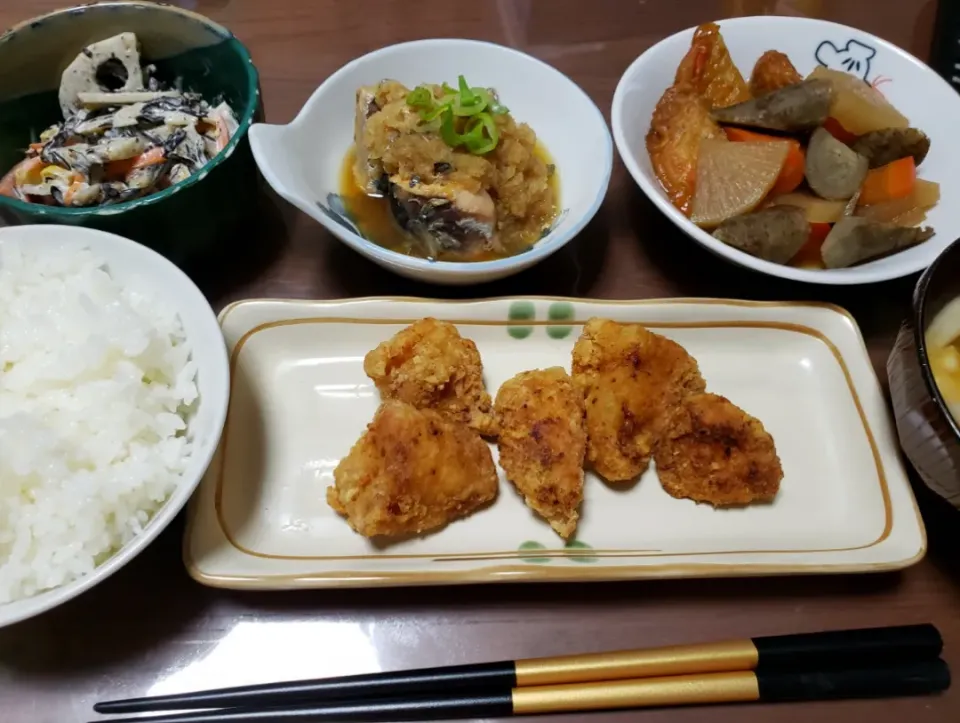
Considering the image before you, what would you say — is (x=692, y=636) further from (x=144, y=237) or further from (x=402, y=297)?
(x=144, y=237)

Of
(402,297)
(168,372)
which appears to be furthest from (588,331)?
(168,372)

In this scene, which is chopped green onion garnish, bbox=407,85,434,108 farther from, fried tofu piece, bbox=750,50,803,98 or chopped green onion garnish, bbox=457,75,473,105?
fried tofu piece, bbox=750,50,803,98

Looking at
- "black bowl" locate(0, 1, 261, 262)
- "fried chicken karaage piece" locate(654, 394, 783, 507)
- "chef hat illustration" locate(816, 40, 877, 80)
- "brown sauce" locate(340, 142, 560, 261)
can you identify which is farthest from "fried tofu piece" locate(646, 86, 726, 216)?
"black bowl" locate(0, 1, 261, 262)

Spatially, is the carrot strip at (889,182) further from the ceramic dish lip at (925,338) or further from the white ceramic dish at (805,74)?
the ceramic dish lip at (925,338)

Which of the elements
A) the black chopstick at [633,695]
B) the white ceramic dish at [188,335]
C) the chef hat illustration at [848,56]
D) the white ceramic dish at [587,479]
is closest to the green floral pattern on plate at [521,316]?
the white ceramic dish at [587,479]

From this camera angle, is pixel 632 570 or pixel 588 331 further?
pixel 588 331

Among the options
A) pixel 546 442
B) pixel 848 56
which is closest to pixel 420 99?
pixel 546 442
